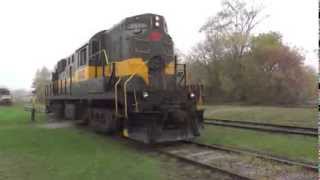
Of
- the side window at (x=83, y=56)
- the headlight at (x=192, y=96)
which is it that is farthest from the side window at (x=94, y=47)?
the headlight at (x=192, y=96)

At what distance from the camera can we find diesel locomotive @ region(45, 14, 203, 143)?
981 centimetres

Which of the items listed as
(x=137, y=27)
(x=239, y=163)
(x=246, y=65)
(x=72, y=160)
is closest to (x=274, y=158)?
(x=239, y=163)

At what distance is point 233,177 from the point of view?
648cm

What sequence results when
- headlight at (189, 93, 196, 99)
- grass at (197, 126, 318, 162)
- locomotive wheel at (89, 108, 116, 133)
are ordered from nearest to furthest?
1. grass at (197, 126, 318, 162)
2. headlight at (189, 93, 196, 99)
3. locomotive wheel at (89, 108, 116, 133)

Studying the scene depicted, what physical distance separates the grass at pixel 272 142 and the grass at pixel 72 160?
2.83m

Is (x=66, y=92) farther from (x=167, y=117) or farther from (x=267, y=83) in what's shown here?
(x=267, y=83)

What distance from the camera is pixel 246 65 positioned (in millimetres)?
42688

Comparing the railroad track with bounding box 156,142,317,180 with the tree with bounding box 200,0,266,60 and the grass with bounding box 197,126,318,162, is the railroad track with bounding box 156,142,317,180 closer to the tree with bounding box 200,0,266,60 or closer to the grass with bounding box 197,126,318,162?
the grass with bounding box 197,126,318,162

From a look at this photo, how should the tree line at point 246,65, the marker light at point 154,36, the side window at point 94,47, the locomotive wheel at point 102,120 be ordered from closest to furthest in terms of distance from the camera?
the locomotive wheel at point 102,120
the marker light at point 154,36
the side window at point 94,47
the tree line at point 246,65

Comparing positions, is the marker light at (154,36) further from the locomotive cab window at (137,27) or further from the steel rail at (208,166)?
the steel rail at (208,166)

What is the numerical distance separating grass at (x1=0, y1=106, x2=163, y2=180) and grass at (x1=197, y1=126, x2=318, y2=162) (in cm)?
283

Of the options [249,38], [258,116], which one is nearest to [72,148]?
[258,116]

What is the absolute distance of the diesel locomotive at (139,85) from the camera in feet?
32.2

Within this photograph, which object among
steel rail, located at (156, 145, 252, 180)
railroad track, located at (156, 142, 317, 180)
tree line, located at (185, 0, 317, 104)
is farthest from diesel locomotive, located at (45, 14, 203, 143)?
tree line, located at (185, 0, 317, 104)
